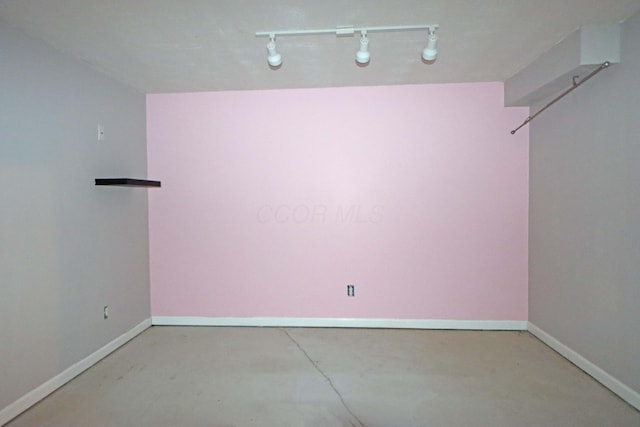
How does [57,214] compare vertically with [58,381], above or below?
above

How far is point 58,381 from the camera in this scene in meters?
2.43

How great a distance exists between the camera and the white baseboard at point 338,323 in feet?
11.3

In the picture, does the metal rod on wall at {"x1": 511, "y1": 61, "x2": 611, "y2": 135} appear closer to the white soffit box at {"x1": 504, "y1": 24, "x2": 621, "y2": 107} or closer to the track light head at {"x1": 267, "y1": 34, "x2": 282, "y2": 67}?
the white soffit box at {"x1": 504, "y1": 24, "x2": 621, "y2": 107}

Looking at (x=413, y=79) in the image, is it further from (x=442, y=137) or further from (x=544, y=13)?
(x=544, y=13)

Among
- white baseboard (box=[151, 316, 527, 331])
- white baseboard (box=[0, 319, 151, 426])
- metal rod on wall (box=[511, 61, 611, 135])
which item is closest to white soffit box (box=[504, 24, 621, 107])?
metal rod on wall (box=[511, 61, 611, 135])

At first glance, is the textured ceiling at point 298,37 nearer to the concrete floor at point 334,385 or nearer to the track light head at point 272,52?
the track light head at point 272,52

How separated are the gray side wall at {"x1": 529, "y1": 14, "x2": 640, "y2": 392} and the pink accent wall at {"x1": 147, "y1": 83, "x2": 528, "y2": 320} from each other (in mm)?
333

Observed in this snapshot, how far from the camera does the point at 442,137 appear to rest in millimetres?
3402

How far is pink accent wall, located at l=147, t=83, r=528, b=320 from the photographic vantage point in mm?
3396

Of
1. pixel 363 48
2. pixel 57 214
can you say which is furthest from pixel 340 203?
pixel 57 214

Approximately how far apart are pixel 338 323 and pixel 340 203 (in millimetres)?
1214

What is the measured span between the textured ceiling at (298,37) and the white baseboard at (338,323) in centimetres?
232

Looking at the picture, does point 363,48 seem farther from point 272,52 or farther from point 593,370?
point 593,370

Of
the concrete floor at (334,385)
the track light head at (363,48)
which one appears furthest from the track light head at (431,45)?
the concrete floor at (334,385)
